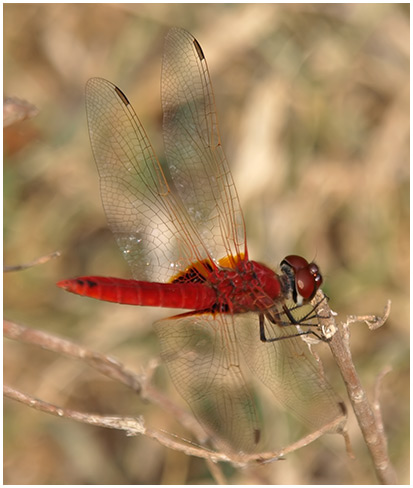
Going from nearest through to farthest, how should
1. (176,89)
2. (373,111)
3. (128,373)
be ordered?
1. (128,373)
2. (176,89)
3. (373,111)

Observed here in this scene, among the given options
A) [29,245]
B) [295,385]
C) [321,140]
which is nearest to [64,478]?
[29,245]

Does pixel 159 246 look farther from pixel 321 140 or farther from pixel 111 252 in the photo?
pixel 321 140

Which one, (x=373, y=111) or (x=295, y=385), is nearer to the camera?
(x=295, y=385)

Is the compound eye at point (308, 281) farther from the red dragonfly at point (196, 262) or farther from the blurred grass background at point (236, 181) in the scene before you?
the blurred grass background at point (236, 181)

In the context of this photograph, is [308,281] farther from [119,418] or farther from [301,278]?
[119,418]

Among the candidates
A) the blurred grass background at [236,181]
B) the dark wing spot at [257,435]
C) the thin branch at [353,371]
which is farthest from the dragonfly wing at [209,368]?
the blurred grass background at [236,181]

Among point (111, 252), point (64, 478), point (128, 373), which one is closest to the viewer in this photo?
point (128, 373)

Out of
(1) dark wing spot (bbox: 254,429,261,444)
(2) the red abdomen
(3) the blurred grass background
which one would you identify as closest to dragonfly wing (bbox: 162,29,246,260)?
(2) the red abdomen
